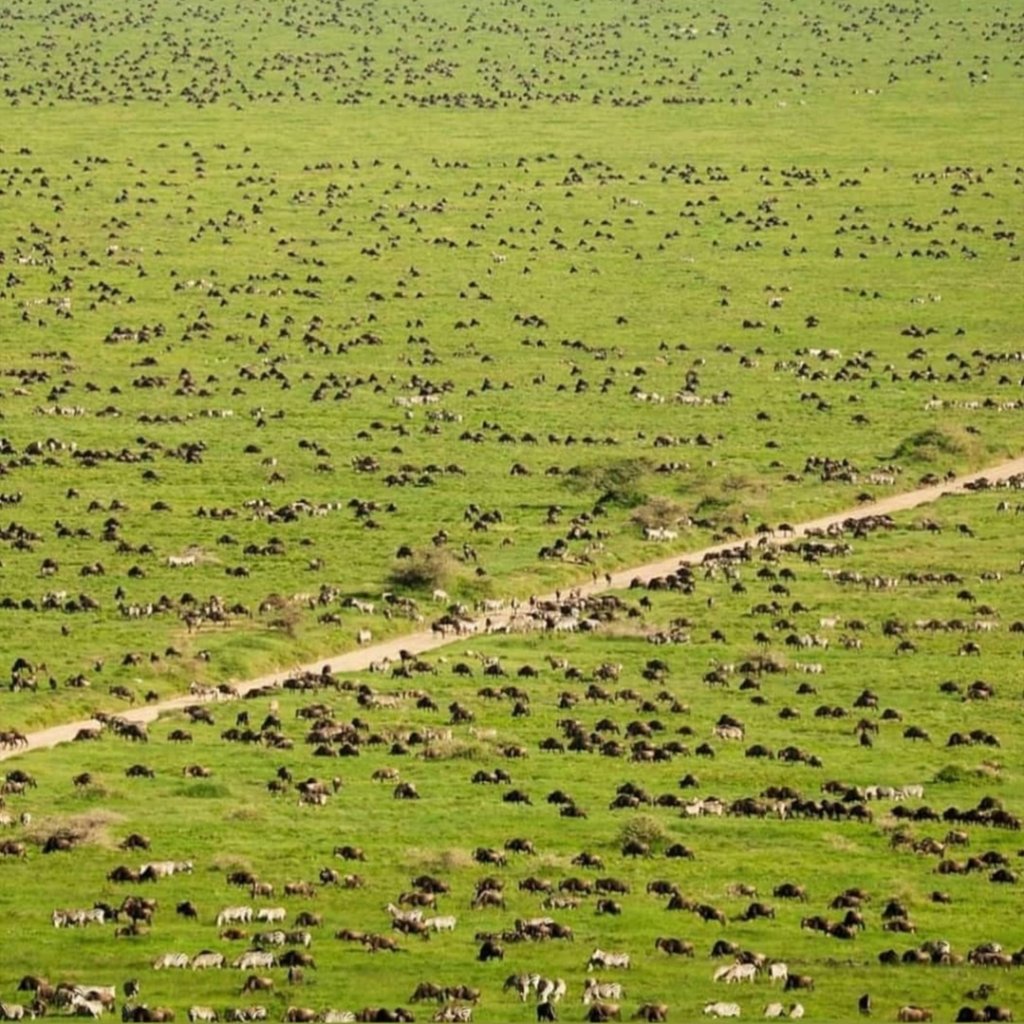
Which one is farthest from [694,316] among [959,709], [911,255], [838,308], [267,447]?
[959,709]

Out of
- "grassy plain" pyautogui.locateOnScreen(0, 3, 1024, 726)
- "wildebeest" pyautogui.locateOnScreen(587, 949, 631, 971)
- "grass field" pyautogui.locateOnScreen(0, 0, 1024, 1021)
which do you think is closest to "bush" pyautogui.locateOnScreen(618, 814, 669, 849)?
"grass field" pyautogui.locateOnScreen(0, 0, 1024, 1021)

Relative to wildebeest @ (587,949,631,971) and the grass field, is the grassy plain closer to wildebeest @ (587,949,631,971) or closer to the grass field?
the grass field

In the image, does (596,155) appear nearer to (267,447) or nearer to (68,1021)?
(267,447)

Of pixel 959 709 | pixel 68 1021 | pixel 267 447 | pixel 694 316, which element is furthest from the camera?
pixel 694 316

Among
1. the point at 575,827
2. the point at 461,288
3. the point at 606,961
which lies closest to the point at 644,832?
the point at 575,827

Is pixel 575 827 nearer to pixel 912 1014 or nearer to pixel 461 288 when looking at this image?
pixel 912 1014
